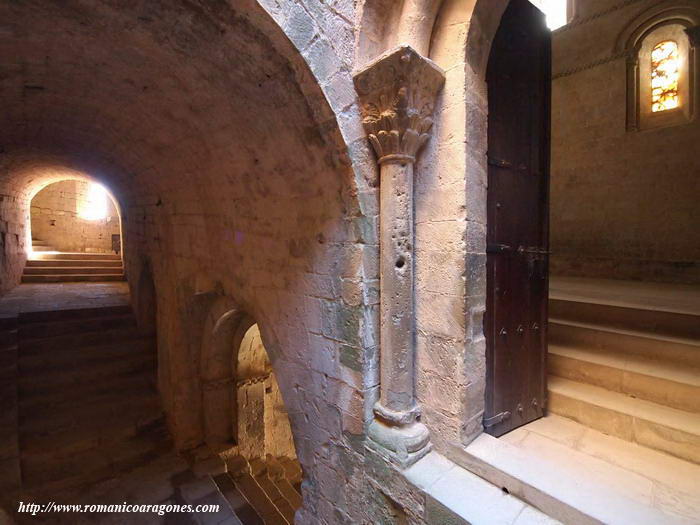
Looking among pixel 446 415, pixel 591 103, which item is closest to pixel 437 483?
pixel 446 415

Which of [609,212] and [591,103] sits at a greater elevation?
[591,103]

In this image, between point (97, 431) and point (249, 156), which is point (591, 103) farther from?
point (97, 431)

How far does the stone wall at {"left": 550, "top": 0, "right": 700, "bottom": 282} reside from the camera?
5.59 m

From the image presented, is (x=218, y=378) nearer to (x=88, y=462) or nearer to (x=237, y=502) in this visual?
(x=237, y=502)

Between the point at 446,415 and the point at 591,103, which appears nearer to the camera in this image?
the point at 446,415

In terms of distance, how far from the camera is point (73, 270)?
895 centimetres

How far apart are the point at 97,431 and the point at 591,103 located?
9.95 metres

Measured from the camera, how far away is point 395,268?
204 centimetres

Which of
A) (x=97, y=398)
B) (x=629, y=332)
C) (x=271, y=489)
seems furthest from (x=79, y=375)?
(x=629, y=332)

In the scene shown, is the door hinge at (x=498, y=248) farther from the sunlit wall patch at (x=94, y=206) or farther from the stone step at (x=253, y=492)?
the sunlit wall patch at (x=94, y=206)

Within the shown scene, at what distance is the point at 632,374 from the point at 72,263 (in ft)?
38.5

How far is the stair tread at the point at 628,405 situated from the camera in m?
1.99

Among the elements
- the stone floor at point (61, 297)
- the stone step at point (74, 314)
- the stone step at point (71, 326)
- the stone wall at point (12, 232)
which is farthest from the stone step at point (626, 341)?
the stone wall at point (12, 232)

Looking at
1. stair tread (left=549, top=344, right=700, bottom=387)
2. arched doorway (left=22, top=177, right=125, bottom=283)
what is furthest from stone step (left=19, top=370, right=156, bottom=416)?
stair tread (left=549, top=344, right=700, bottom=387)
